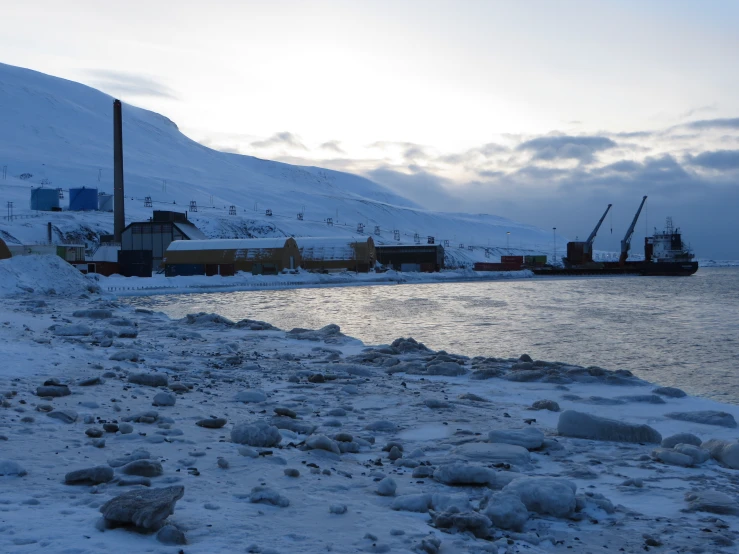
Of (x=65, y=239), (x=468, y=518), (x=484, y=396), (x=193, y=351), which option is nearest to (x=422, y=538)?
(x=468, y=518)

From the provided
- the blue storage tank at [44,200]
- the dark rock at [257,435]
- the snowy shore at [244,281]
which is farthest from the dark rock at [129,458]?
the blue storage tank at [44,200]

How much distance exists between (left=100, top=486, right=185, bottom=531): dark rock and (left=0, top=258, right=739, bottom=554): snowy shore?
0.04ft

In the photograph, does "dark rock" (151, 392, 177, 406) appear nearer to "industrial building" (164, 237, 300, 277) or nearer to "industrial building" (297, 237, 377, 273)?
"industrial building" (164, 237, 300, 277)

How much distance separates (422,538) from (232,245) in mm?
65008

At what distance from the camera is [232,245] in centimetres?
6800

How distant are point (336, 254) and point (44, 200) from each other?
57.5 metres

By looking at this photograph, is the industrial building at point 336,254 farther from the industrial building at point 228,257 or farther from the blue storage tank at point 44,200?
the blue storage tank at point 44,200

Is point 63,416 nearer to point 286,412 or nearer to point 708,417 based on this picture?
point 286,412

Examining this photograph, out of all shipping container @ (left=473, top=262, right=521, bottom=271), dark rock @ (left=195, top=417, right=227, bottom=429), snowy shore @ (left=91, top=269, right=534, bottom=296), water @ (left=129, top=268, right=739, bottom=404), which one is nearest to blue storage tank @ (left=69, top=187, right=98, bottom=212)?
snowy shore @ (left=91, top=269, right=534, bottom=296)

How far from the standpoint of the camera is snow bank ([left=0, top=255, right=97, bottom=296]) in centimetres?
3462

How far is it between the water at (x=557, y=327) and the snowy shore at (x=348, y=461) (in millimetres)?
4459

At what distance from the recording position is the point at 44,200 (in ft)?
351

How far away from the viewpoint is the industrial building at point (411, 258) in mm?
89500

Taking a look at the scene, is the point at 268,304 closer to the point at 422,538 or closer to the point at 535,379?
the point at 535,379
